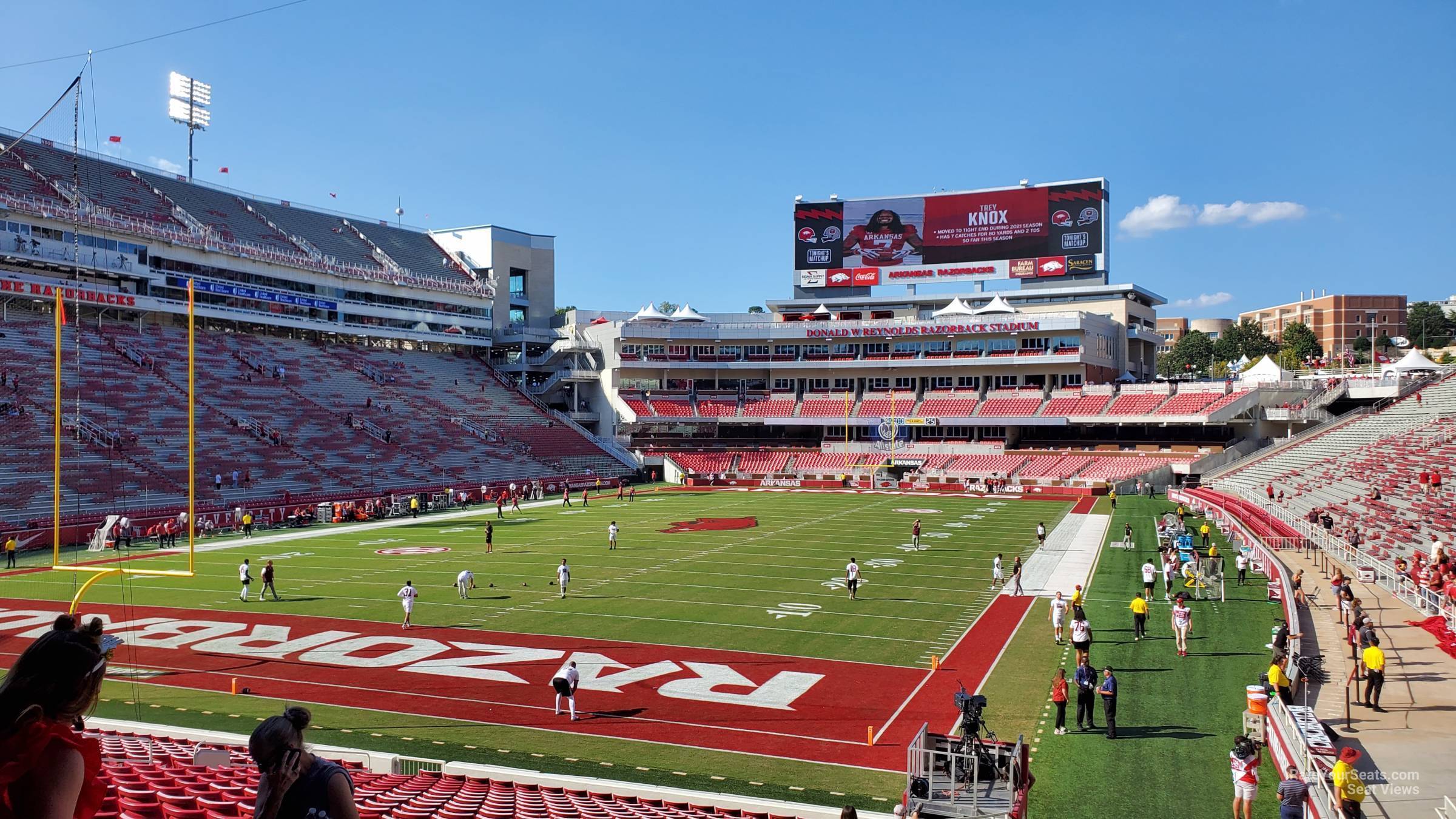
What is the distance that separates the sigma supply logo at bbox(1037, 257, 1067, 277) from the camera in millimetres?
70312

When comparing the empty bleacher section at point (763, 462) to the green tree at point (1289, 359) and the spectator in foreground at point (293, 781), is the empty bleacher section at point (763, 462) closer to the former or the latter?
the spectator in foreground at point (293, 781)

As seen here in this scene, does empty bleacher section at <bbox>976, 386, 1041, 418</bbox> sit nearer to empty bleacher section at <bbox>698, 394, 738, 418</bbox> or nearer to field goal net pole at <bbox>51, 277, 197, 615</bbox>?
empty bleacher section at <bbox>698, 394, 738, 418</bbox>

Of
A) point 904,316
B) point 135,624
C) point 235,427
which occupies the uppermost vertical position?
point 904,316

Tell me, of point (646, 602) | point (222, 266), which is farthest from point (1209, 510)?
point (222, 266)

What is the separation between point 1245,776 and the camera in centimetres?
1041

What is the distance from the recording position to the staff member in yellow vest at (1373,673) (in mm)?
13102

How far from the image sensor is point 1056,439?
66.9 metres

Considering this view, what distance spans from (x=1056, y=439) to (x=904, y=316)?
16522mm

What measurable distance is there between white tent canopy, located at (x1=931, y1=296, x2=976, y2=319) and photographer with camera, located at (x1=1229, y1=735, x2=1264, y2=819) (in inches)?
2422

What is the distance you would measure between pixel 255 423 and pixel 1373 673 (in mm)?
47992

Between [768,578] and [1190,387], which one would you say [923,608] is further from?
[1190,387]

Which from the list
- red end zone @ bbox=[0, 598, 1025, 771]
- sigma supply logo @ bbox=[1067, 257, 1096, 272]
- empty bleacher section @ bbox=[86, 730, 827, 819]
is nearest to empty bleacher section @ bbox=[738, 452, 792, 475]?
sigma supply logo @ bbox=[1067, 257, 1096, 272]

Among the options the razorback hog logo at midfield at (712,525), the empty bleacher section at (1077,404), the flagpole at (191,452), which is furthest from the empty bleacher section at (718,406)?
the flagpole at (191,452)

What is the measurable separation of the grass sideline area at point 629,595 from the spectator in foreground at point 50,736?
10.2m
